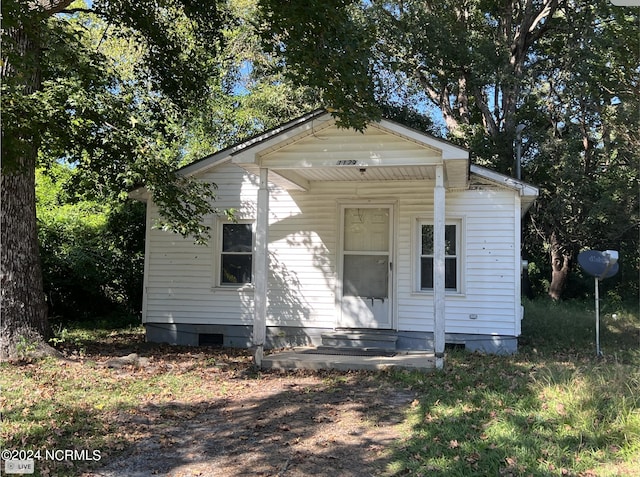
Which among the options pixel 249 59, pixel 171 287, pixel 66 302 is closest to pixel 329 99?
pixel 171 287

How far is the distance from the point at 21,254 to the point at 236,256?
152 inches

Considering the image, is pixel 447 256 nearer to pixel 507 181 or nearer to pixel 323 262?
pixel 507 181

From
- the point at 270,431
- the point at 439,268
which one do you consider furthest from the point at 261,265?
the point at 270,431

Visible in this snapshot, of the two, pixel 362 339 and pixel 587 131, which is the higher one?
pixel 587 131

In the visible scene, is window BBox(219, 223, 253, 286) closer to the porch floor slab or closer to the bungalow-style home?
the bungalow-style home

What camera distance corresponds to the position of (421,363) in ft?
25.0

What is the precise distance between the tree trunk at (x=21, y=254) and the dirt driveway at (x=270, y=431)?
3.02 m

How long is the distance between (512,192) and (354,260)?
3.07m

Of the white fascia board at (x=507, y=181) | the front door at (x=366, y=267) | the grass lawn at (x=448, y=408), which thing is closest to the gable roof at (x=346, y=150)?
the white fascia board at (x=507, y=181)

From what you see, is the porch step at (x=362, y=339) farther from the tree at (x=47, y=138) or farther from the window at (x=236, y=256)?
the tree at (x=47, y=138)

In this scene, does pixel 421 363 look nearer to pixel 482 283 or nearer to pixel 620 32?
pixel 482 283

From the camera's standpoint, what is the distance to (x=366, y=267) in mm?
9695

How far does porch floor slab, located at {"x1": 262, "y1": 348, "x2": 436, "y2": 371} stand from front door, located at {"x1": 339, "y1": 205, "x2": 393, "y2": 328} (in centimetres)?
123

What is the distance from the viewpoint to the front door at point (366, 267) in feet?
31.2
